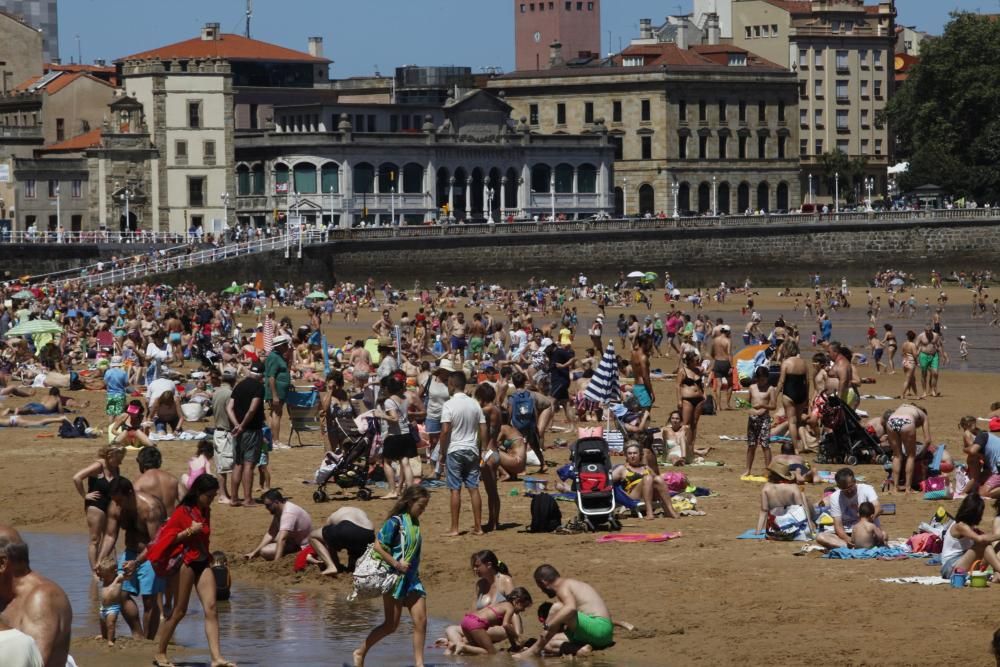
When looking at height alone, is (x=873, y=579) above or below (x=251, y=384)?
below

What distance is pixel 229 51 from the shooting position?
88375mm

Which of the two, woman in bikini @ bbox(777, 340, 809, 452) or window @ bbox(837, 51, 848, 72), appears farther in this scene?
window @ bbox(837, 51, 848, 72)

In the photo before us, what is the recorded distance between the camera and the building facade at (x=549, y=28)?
413 feet

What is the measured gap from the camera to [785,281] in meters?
76.6

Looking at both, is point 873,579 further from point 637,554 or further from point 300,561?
point 300,561

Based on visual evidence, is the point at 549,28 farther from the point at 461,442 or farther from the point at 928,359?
the point at 461,442

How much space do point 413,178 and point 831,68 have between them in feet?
104

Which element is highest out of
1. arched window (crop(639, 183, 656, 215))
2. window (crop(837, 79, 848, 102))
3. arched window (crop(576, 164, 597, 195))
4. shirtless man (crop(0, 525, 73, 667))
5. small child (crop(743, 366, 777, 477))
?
window (crop(837, 79, 848, 102))

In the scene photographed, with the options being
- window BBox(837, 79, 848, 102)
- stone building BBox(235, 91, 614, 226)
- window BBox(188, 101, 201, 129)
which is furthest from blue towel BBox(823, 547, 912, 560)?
window BBox(837, 79, 848, 102)

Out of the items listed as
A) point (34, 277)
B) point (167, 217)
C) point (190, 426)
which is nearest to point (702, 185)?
point (167, 217)

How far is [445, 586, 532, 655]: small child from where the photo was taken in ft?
43.4

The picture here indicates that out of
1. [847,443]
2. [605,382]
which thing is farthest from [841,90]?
[847,443]

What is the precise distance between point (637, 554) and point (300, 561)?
9.03 ft

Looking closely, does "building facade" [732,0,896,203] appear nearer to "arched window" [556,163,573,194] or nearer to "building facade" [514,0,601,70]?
"arched window" [556,163,573,194]
